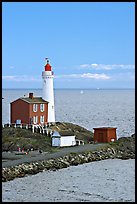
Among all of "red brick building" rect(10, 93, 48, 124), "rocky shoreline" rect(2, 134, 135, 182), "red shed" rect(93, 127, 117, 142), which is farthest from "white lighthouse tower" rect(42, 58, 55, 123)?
"rocky shoreline" rect(2, 134, 135, 182)

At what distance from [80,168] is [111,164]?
7.47ft

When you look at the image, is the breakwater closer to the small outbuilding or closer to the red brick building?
the small outbuilding

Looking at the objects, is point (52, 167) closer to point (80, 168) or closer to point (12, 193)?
point (80, 168)

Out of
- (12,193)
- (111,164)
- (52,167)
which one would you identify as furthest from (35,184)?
(111,164)

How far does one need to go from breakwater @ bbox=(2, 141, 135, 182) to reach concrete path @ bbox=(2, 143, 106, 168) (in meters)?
0.50

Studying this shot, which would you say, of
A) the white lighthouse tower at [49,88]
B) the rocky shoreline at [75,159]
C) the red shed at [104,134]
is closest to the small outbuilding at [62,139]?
the red shed at [104,134]

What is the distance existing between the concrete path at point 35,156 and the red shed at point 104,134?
222 centimetres

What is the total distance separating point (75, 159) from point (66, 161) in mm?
735

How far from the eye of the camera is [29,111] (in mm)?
29234

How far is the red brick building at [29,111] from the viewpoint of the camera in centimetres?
2927

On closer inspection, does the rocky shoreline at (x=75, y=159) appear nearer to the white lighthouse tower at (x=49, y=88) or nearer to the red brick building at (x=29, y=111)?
the white lighthouse tower at (x=49, y=88)

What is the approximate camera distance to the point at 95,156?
77.0ft

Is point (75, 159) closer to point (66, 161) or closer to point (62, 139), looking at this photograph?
point (66, 161)

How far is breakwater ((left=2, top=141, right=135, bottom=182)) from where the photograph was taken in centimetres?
1850
